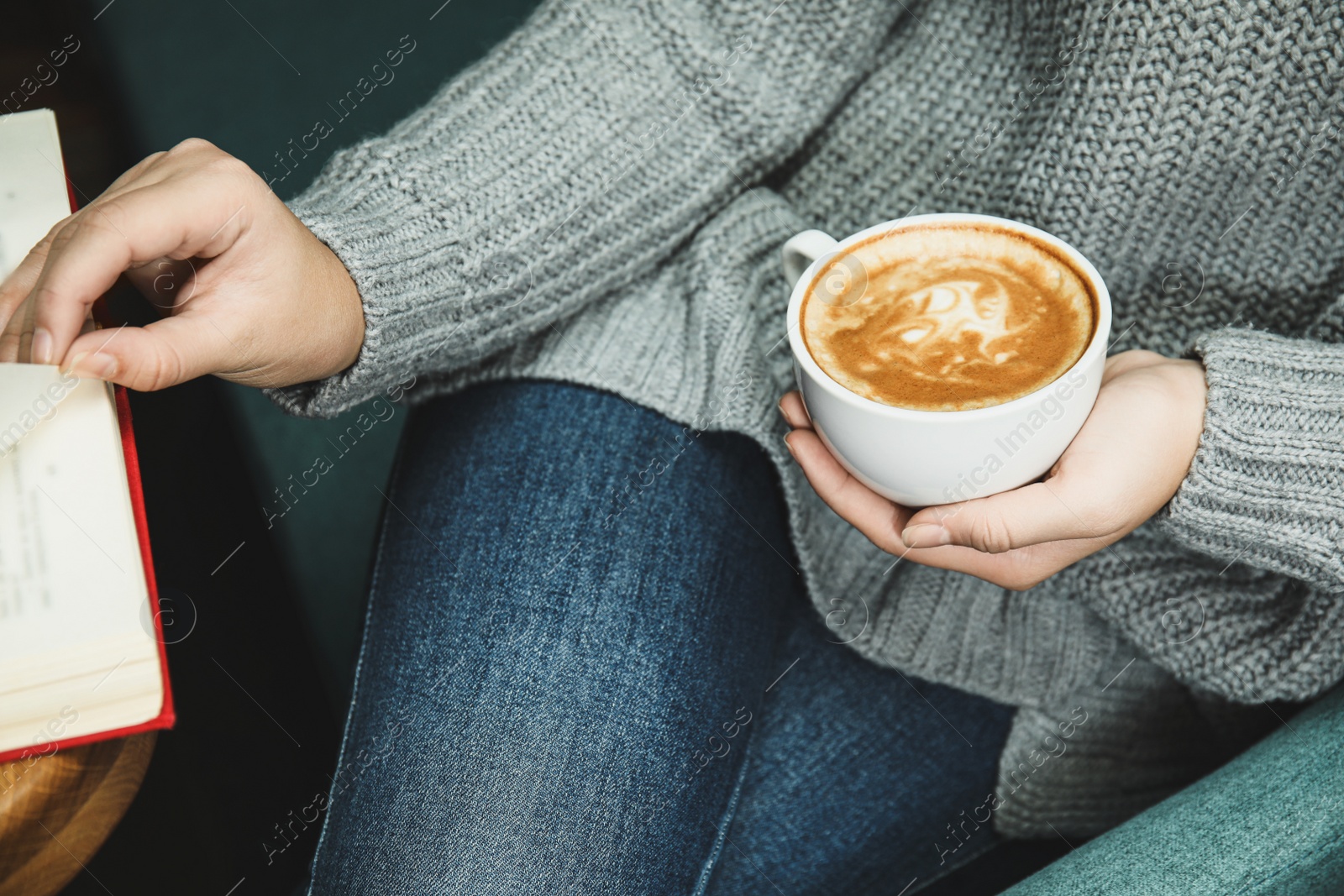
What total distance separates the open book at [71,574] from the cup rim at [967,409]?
14.8 inches

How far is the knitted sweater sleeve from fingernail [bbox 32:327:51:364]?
0.20 metres

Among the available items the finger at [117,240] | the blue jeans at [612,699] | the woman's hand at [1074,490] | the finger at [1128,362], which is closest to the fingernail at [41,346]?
the finger at [117,240]

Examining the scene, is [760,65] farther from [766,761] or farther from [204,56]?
[204,56]

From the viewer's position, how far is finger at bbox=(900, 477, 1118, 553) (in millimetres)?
565

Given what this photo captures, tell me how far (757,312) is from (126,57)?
140cm

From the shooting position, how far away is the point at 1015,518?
1.85ft

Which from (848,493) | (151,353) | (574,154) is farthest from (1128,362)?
(151,353)

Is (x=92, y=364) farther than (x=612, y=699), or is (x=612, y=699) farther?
(x=612, y=699)

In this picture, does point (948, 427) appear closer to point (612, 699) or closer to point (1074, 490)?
point (1074, 490)

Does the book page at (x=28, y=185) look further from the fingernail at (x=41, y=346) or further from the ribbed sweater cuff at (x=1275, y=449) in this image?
the ribbed sweater cuff at (x=1275, y=449)

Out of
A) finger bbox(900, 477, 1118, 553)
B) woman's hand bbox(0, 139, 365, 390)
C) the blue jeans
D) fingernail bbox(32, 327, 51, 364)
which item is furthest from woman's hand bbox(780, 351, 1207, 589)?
fingernail bbox(32, 327, 51, 364)

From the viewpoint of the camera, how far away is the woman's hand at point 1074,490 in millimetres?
570

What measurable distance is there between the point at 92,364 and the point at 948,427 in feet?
1.47

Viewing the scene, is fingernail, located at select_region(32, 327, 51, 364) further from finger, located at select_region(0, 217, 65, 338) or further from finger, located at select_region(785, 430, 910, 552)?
finger, located at select_region(785, 430, 910, 552)
